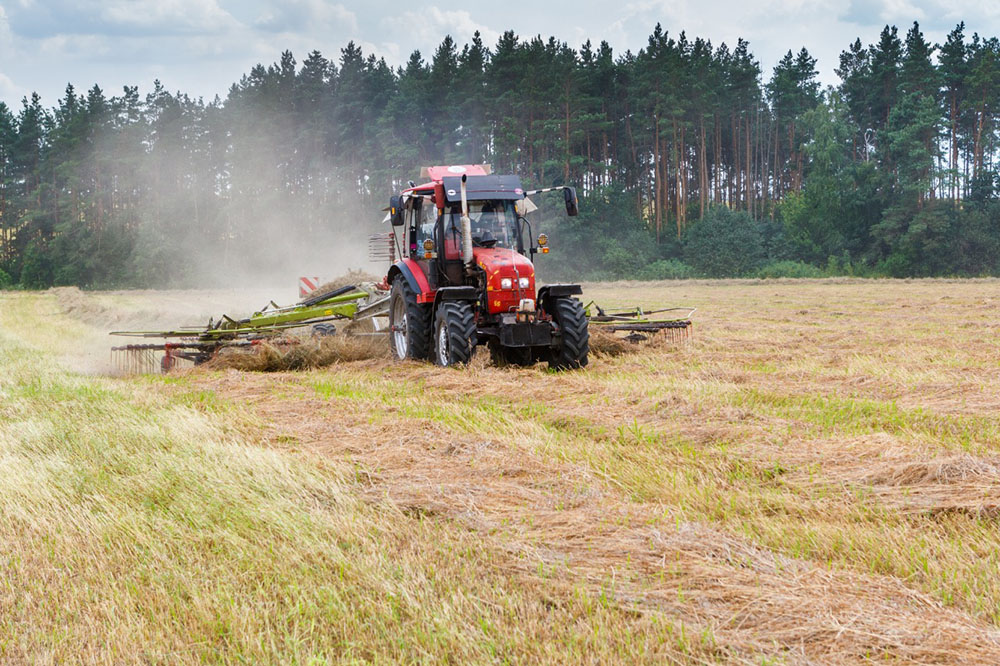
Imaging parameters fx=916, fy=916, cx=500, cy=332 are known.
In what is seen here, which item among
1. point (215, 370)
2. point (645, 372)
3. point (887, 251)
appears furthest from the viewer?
point (887, 251)

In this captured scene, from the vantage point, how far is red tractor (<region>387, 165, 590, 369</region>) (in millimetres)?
9867

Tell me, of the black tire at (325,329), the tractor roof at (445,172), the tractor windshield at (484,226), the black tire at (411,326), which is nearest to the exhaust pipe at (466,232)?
the tractor windshield at (484,226)

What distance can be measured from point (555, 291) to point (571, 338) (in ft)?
2.18

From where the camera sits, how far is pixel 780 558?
350 cm

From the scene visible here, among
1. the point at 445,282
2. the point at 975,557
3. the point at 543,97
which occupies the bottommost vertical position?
the point at 975,557

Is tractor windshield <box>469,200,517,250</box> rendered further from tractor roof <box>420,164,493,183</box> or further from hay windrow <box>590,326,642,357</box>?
hay windrow <box>590,326,642,357</box>

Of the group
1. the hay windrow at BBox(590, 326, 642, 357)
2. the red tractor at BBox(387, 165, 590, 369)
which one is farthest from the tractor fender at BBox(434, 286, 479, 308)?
the hay windrow at BBox(590, 326, 642, 357)

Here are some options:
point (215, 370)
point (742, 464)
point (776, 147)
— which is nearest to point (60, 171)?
point (776, 147)

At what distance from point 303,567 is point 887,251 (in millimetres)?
47206

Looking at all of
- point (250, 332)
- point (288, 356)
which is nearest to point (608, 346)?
point (288, 356)

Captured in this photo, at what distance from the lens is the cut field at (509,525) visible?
9.59 feet

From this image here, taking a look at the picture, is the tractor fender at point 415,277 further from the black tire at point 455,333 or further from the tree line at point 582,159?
the tree line at point 582,159

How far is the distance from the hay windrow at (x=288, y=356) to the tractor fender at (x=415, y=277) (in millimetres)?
1123

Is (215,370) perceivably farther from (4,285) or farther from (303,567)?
(4,285)
